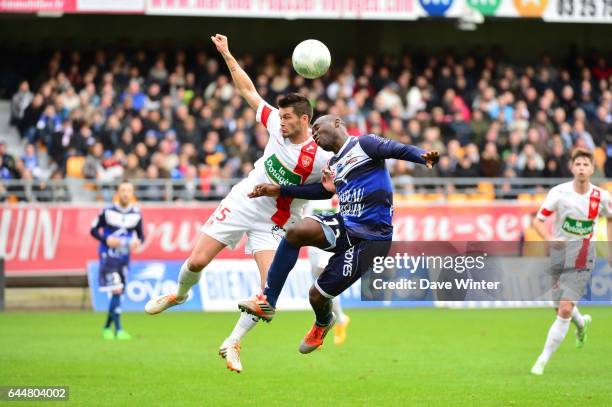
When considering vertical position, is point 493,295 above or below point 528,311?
above

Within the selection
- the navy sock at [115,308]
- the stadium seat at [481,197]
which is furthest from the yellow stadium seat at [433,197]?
the navy sock at [115,308]

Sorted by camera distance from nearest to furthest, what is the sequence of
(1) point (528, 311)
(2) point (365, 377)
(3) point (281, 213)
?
(3) point (281, 213) < (2) point (365, 377) < (1) point (528, 311)

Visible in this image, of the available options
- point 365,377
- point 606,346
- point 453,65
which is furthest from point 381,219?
point 453,65

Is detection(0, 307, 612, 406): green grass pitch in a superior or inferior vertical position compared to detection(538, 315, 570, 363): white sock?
inferior

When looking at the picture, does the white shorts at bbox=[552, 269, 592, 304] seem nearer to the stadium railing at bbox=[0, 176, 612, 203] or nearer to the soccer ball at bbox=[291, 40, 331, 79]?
the soccer ball at bbox=[291, 40, 331, 79]

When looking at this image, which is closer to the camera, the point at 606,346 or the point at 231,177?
the point at 606,346

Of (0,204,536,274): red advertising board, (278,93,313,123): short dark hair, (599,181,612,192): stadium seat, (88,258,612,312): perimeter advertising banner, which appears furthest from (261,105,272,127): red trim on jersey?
(599,181,612,192): stadium seat

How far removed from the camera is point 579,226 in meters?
13.5

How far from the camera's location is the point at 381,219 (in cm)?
1001

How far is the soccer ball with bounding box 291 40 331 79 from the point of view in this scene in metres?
10.7

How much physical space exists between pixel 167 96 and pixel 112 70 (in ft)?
5.64

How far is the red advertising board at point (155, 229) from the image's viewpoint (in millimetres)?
22578

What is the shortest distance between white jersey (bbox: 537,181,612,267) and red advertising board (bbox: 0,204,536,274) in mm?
10125

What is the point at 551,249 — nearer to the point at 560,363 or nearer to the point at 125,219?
the point at 560,363
